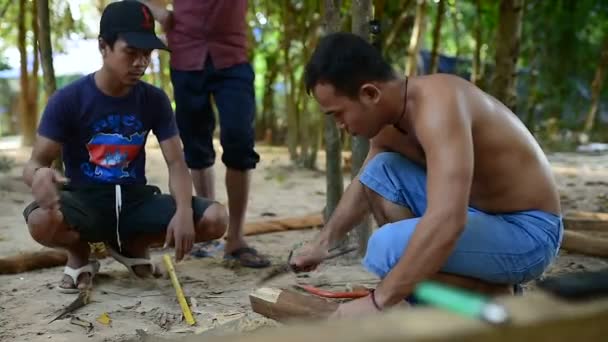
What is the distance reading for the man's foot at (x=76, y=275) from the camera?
2.98 meters

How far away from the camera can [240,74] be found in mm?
3480

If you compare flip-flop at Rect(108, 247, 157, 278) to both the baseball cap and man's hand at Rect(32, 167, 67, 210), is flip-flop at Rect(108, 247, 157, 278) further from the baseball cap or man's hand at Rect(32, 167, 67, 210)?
the baseball cap

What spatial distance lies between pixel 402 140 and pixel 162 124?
118 cm

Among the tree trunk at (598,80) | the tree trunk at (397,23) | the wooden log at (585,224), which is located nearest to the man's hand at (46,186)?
the wooden log at (585,224)

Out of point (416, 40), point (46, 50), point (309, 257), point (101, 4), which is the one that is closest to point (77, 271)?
point (309, 257)

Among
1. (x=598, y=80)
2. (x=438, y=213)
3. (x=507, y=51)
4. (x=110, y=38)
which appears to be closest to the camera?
(x=438, y=213)

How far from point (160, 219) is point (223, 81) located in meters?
0.81

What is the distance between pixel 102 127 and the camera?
2984 millimetres

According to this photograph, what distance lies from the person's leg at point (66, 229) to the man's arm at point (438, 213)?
152 centimetres

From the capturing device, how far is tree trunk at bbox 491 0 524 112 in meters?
5.37

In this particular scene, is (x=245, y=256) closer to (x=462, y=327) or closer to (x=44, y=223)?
(x=44, y=223)

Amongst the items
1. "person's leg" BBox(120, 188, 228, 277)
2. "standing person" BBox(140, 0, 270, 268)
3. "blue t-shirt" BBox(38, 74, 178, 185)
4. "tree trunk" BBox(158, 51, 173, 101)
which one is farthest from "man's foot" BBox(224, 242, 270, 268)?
"tree trunk" BBox(158, 51, 173, 101)

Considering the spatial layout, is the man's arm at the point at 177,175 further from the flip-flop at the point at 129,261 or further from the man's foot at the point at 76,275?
the man's foot at the point at 76,275

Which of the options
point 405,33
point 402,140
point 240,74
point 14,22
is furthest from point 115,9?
point 14,22
